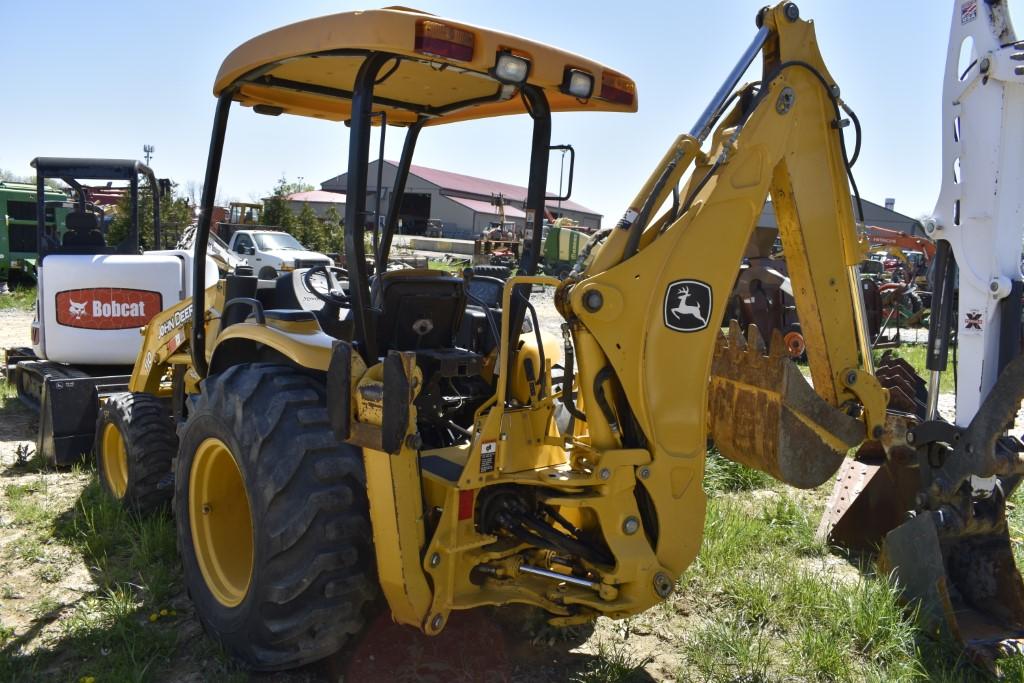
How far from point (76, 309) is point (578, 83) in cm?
538

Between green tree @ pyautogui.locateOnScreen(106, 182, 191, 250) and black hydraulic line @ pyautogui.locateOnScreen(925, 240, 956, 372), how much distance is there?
54.0 ft

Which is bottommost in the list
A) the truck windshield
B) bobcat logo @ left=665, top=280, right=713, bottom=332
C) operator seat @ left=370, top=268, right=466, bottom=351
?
the truck windshield

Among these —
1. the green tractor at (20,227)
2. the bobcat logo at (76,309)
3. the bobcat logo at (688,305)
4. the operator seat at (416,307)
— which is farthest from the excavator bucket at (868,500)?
the green tractor at (20,227)

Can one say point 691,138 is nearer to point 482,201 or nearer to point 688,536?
point 688,536

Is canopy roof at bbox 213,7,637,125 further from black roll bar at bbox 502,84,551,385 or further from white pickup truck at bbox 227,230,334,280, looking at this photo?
white pickup truck at bbox 227,230,334,280

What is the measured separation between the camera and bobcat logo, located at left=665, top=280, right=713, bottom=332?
114 inches

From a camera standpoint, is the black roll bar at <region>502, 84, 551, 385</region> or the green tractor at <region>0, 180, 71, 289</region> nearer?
the black roll bar at <region>502, 84, 551, 385</region>

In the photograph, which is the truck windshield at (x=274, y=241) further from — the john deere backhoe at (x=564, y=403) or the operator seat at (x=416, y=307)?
the john deere backhoe at (x=564, y=403)

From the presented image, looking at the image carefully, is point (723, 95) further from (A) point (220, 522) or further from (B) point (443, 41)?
(A) point (220, 522)

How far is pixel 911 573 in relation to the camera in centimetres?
366

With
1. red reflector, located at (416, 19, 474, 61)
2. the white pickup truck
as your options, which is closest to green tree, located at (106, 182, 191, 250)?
the white pickup truck

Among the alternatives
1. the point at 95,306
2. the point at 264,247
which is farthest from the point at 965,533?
the point at 264,247

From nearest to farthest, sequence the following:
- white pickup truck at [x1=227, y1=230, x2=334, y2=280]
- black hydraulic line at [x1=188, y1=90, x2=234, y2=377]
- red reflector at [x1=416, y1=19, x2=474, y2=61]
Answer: red reflector at [x1=416, y1=19, x2=474, y2=61] < black hydraulic line at [x1=188, y1=90, x2=234, y2=377] < white pickup truck at [x1=227, y1=230, x2=334, y2=280]

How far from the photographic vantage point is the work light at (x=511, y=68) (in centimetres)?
292
